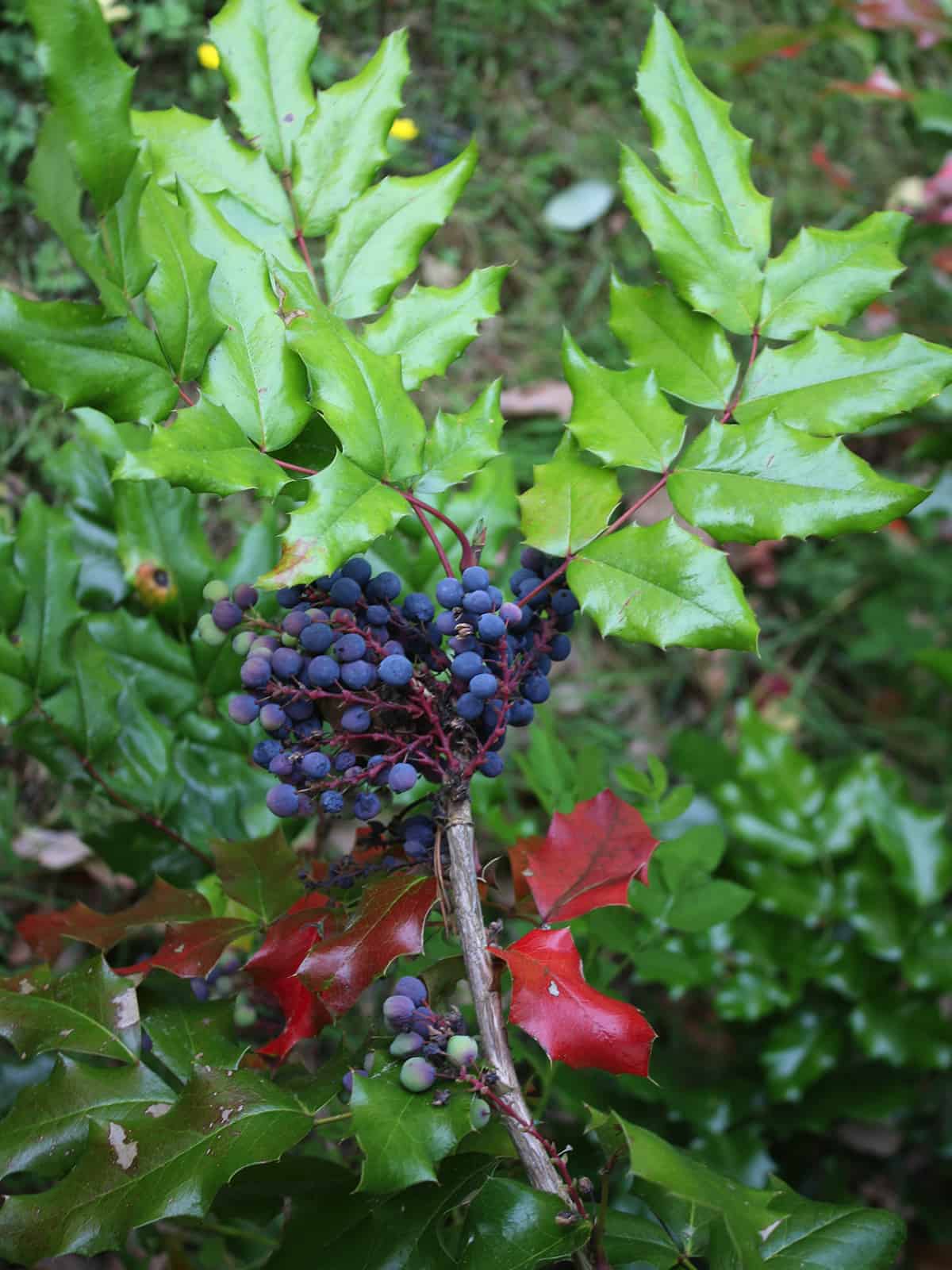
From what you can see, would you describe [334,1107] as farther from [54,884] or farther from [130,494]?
[54,884]

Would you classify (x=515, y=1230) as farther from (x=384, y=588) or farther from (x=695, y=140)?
(x=695, y=140)

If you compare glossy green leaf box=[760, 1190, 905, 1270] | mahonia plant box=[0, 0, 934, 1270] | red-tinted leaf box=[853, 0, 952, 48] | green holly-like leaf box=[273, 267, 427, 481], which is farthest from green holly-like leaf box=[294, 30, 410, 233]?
red-tinted leaf box=[853, 0, 952, 48]

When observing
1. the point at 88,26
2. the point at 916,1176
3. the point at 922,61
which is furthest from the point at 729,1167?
the point at 922,61

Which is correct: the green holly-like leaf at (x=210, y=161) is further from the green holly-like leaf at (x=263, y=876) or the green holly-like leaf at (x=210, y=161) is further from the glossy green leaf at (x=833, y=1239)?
the glossy green leaf at (x=833, y=1239)

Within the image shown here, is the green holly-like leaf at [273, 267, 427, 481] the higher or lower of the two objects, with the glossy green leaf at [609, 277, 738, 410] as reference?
higher

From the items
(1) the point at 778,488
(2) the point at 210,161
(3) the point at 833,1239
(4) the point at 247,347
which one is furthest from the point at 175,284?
(3) the point at 833,1239

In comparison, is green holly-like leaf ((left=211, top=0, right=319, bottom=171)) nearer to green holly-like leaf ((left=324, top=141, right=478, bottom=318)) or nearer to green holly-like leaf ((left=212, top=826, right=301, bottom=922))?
green holly-like leaf ((left=324, top=141, right=478, bottom=318))
